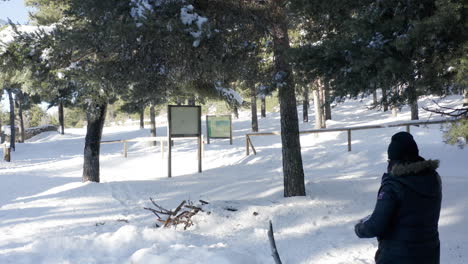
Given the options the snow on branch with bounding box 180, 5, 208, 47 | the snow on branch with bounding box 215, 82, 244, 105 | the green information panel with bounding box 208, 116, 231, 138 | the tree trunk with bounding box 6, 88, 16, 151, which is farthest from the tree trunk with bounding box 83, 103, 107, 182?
the tree trunk with bounding box 6, 88, 16, 151

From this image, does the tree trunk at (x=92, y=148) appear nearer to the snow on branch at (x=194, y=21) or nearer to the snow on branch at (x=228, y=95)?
the snow on branch at (x=228, y=95)

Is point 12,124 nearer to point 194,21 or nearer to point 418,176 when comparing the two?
point 194,21

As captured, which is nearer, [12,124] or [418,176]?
[418,176]

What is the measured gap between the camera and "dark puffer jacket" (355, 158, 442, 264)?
2.29 meters

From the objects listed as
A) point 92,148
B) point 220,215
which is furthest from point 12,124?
point 220,215

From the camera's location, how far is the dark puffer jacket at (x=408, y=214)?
229cm

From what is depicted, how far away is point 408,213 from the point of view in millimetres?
2303

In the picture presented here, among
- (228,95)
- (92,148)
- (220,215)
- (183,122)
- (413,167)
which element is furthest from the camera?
(183,122)

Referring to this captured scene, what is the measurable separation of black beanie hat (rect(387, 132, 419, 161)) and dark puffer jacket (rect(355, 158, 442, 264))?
0.20 feet

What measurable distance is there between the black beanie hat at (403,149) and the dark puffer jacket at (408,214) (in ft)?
0.20

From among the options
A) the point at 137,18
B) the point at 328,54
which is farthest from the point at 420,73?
the point at 137,18

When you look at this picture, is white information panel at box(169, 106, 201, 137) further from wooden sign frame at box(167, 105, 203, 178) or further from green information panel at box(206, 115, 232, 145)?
green information panel at box(206, 115, 232, 145)

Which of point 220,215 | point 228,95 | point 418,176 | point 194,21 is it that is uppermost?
point 194,21

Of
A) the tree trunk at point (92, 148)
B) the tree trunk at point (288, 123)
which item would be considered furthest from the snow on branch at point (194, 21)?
the tree trunk at point (92, 148)
